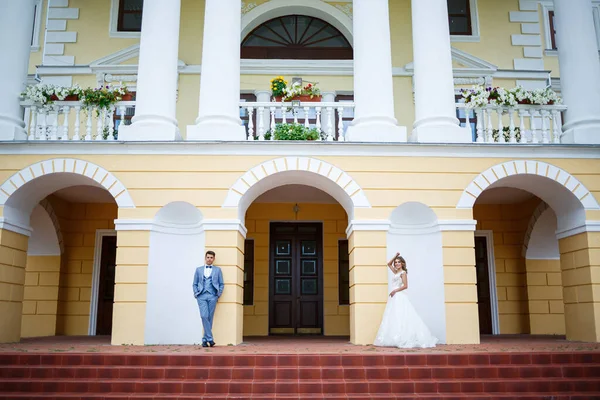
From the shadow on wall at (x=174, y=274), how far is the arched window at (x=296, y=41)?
691 cm

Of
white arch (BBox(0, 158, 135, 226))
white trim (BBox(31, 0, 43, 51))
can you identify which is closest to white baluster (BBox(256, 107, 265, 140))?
white arch (BBox(0, 158, 135, 226))

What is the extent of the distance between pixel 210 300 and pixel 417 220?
4642 millimetres

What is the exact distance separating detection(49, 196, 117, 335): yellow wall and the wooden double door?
474 cm

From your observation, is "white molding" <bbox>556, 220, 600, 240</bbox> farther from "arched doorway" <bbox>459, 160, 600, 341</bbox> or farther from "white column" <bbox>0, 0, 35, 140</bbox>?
"white column" <bbox>0, 0, 35, 140</bbox>

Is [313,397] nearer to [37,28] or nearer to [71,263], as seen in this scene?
[71,263]

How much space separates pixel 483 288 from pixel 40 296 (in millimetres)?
11975

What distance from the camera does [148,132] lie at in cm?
1147

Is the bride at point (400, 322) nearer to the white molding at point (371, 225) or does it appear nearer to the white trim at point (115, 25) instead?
the white molding at point (371, 225)

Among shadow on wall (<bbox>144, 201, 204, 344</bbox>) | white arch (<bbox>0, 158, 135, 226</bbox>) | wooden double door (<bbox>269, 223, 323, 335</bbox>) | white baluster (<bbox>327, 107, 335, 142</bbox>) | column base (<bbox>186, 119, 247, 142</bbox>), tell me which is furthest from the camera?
wooden double door (<bbox>269, 223, 323, 335</bbox>)

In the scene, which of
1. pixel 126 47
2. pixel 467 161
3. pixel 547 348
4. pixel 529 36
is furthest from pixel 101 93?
pixel 529 36

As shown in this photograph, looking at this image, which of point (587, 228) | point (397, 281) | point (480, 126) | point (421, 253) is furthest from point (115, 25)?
point (587, 228)

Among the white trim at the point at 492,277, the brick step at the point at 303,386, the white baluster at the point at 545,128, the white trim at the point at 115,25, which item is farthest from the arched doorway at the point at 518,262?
the white trim at the point at 115,25

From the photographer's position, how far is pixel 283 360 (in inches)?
342

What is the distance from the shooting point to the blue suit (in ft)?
34.0
